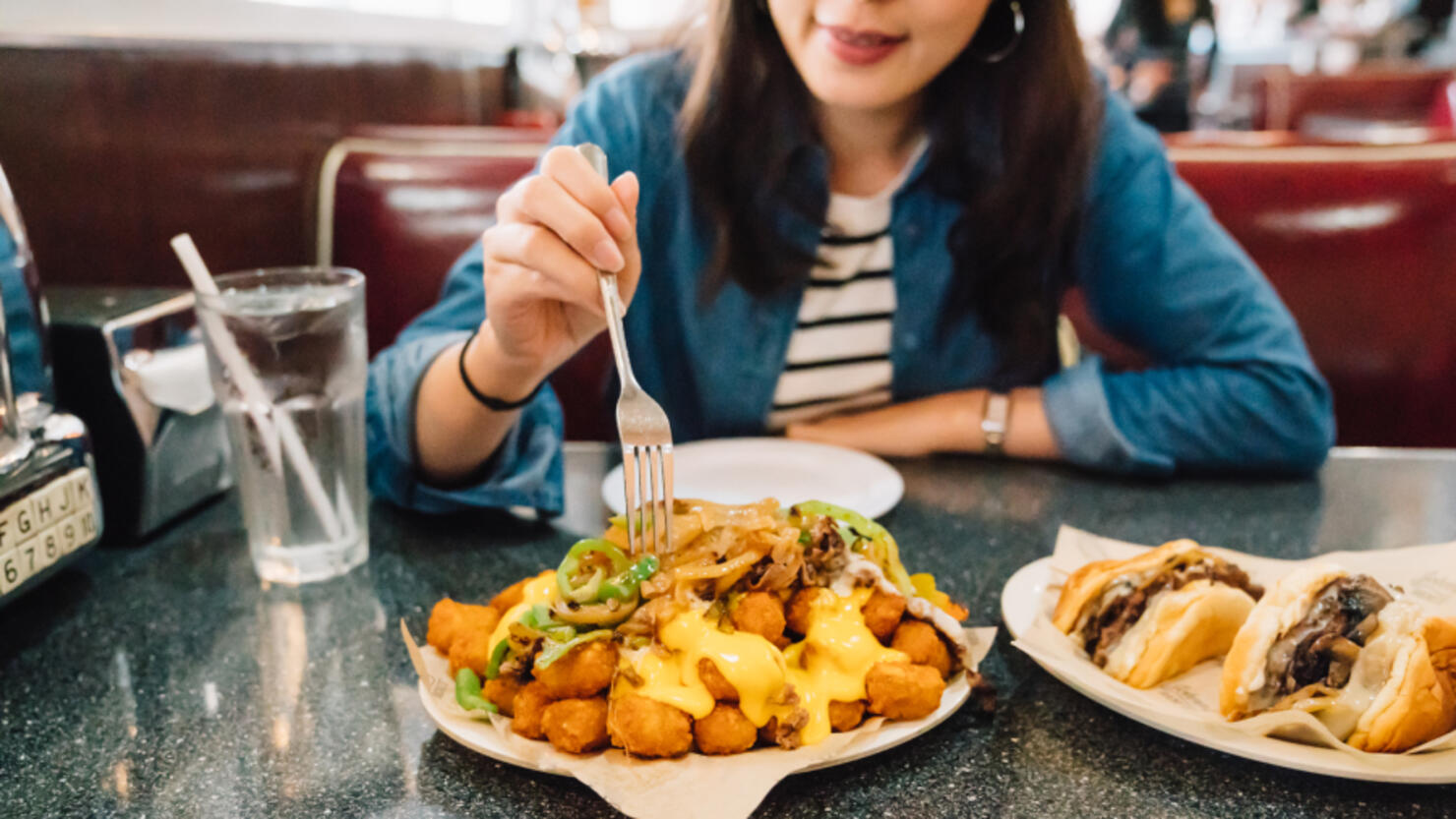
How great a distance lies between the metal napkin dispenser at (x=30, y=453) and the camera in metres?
0.88

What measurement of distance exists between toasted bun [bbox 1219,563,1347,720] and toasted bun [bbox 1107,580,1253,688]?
24 mm

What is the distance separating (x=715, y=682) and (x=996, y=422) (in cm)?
87

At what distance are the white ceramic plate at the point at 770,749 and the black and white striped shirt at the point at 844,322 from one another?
98 cm

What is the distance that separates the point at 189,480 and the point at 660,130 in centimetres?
83

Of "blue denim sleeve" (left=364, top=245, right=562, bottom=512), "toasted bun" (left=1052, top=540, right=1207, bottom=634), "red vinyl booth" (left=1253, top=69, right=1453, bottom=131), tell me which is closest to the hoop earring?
"blue denim sleeve" (left=364, top=245, right=562, bottom=512)

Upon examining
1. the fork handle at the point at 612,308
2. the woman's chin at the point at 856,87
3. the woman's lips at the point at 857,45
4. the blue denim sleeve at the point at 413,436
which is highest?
the woman's lips at the point at 857,45

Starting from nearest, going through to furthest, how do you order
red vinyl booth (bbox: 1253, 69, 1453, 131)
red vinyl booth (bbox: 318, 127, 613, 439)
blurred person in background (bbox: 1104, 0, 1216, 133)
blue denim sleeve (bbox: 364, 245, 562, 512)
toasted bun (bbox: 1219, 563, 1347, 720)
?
A: toasted bun (bbox: 1219, 563, 1347, 720) → blue denim sleeve (bbox: 364, 245, 562, 512) → red vinyl booth (bbox: 318, 127, 613, 439) → blurred person in background (bbox: 1104, 0, 1216, 133) → red vinyl booth (bbox: 1253, 69, 1453, 131)

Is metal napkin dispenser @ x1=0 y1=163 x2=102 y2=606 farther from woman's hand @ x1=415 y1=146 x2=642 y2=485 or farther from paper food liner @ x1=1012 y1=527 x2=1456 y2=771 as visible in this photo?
paper food liner @ x1=1012 y1=527 x2=1456 y2=771

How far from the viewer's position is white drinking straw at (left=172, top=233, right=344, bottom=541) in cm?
94

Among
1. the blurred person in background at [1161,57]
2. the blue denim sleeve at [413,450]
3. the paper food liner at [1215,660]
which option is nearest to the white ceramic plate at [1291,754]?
the paper food liner at [1215,660]

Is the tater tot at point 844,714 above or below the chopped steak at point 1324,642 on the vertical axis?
below

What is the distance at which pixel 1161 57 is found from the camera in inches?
174

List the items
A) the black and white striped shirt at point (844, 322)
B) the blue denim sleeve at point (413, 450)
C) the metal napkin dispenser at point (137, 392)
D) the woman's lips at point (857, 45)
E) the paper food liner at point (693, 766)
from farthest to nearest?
the black and white striped shirt at point (844, 322), the woman's lips at point (857, 45), the blue denim sleeve at point (413, 450), the metal napkin dispenser at point (137, 392), the paper food liner at point (693, 766)

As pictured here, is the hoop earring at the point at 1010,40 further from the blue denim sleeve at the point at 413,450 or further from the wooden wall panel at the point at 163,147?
the wooden wall panel at the point at 163,147
